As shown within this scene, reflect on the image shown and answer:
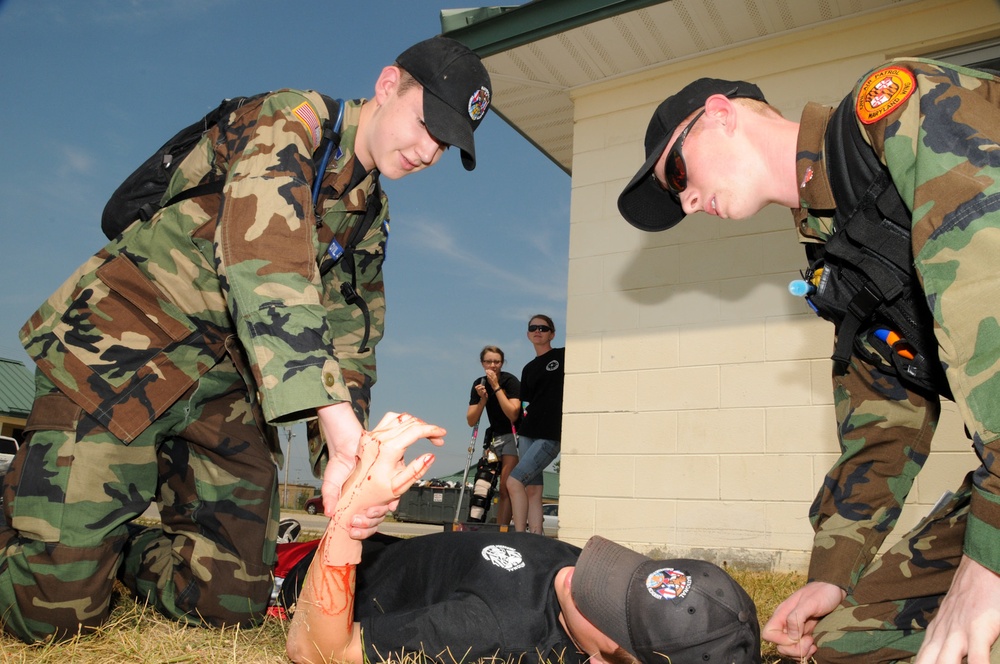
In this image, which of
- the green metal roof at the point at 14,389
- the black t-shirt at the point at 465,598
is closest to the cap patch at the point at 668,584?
the black t-shirt at the point at 465,598

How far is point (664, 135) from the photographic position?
2.26 m

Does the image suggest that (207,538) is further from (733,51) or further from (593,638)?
(733,51)

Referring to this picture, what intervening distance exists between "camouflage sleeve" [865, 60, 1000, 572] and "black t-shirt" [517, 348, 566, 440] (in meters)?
Answer: 4.65

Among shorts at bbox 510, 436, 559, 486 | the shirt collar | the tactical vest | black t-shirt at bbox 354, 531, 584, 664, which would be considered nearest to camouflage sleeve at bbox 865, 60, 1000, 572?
the tactical vest

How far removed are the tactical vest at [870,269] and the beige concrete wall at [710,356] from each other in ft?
9.33

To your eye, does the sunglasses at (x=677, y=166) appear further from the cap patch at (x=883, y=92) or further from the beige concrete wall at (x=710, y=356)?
the beige concrete wall at (x=710, y=356)

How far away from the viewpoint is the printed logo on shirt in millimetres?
2229

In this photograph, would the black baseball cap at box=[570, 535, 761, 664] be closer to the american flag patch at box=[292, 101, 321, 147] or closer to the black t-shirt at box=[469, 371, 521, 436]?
the american flag patch at box=[292, 101, 321, 147]

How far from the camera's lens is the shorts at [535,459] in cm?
623

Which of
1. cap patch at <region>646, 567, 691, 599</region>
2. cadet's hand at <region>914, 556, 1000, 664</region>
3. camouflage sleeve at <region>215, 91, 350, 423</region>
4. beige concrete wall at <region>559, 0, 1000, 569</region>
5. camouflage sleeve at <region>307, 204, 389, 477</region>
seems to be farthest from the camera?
beige concrete wall at <region>559, 0, 1000, 569</region>

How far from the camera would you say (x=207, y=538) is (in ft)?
9.41

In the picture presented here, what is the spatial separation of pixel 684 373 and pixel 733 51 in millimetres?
2296

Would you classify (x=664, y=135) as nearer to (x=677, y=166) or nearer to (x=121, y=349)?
(x=677, y=166)

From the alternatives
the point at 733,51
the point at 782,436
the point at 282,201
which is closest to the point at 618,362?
the point at 782,436
